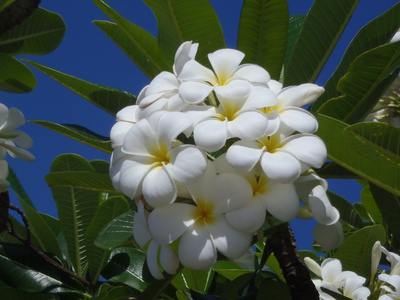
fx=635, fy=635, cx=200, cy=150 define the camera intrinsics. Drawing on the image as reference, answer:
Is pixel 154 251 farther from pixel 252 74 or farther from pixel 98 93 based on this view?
pixel 98 93

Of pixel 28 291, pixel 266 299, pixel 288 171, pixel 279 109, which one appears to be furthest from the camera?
pixel 28 291

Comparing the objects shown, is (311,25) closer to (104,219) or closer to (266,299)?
(266,299)

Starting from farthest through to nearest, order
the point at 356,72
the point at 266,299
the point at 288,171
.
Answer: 1. the point at 266,299
2. the point at 356,72
3. the point at 288,171

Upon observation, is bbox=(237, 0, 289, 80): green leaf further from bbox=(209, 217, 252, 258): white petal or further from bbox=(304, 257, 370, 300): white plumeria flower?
bbox=(209, 217, 252, 258): white petal

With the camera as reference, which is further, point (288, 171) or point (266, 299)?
point (266, 299)

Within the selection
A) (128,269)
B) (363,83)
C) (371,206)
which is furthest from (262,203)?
(371,206)

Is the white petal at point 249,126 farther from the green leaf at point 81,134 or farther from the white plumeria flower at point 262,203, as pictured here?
the green leaf at point 81,134

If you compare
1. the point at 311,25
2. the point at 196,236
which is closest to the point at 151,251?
the point at 196,236
